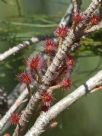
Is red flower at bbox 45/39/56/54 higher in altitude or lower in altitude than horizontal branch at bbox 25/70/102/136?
higher

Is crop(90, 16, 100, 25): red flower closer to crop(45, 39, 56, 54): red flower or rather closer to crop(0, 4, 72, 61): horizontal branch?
crop(45, 39, 56, 54): red flower

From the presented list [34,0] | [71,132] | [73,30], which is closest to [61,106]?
[73,30]

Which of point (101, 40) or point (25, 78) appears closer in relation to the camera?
point (25, 78)

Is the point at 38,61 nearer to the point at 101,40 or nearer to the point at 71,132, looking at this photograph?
the point at 101,40

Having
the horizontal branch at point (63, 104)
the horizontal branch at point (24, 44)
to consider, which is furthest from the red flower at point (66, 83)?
the horizontal branch at point (24, 44)

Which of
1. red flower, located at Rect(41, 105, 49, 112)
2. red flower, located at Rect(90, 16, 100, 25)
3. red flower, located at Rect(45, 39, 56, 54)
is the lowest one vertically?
red flower, located at Rect(41, 105, 49, 112)

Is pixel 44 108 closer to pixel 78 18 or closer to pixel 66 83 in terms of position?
pixel 66 83

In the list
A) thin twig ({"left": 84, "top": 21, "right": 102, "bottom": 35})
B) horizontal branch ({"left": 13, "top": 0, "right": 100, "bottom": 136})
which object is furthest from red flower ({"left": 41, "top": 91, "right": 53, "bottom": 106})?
thin twig ({"left": 84, "top": 21, "right": 102, "bottom": 35})

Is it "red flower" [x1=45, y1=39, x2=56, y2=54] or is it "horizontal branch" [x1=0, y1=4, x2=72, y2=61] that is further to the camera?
"horizontal branch" [x1=0, y1=4, x2=72, y2=61]
